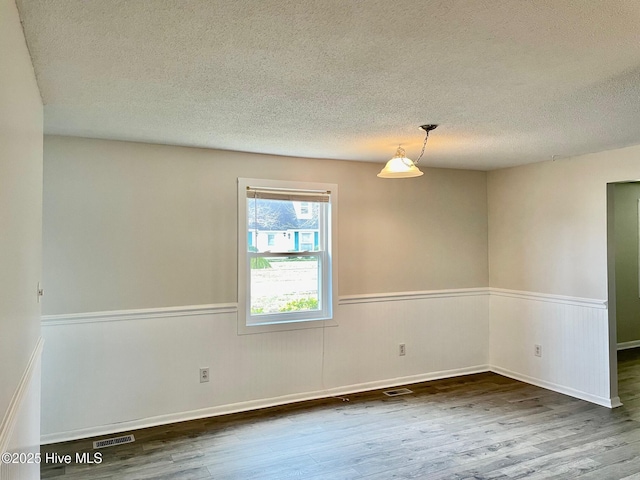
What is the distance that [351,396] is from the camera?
4.32 meters

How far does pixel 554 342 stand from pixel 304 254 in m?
2.67

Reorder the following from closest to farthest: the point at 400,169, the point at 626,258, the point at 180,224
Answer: the point at 400,169, the point at 180,224, the point at 626,258

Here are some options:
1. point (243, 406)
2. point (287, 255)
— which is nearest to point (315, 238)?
point (287, 255)

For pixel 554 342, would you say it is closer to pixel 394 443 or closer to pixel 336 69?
pixel 394 443

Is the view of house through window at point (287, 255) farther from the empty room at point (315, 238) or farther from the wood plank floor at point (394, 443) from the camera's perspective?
the wood plank floor at point (394, 443)

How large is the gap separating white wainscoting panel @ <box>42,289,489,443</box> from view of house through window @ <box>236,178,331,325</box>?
21cm

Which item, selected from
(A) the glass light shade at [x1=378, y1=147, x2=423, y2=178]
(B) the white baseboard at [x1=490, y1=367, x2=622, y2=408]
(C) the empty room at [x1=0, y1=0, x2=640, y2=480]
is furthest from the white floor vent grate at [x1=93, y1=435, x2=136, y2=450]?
(B) the white baseboard at [x1=490, y1=367, x2=622, y2=408]

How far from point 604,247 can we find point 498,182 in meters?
1.40

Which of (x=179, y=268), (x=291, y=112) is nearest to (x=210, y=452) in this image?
(x=179, y=268)

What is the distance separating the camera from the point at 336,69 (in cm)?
211

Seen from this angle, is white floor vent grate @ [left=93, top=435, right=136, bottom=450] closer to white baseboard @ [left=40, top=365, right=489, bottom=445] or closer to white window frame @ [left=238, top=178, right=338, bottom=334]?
white baseboard @ [left=40, top=365, right=489, bottom=445]

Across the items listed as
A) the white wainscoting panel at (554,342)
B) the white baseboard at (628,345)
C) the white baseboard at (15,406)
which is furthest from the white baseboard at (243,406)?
the white baseboard at (628,345)

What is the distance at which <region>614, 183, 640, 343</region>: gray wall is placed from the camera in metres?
5.88

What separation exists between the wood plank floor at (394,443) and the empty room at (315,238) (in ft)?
0.08
